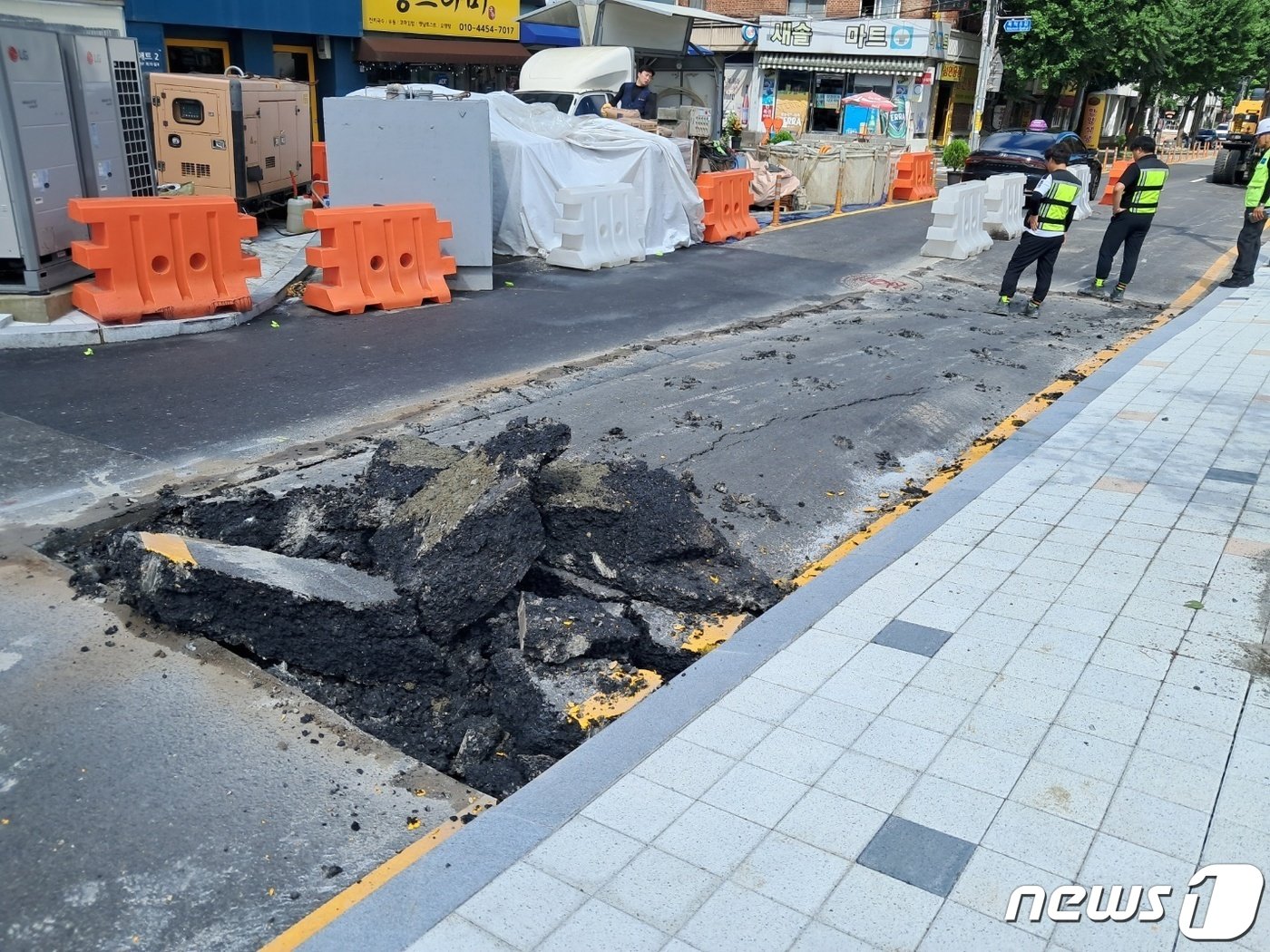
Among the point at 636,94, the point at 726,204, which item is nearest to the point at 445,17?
the point at 636,94

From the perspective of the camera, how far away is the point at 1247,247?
521 inches

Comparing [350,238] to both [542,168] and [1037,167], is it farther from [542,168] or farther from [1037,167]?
[1037,167]

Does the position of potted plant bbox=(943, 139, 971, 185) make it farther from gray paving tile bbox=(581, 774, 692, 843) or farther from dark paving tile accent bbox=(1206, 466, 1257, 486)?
gray paving tile bbox=(581, 774, 692, 843)

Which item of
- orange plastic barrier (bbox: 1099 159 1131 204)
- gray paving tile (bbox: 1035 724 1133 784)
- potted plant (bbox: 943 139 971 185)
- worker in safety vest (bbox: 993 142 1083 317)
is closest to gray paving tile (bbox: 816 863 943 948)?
gray paving tile (bbox: 1035 724 1133 784)

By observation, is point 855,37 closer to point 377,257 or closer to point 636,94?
point 636,94

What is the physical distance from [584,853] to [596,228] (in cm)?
1124

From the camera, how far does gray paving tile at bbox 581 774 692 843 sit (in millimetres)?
3191

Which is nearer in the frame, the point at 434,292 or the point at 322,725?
the point at 322,725

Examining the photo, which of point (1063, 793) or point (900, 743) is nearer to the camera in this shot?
point (1063, 793)

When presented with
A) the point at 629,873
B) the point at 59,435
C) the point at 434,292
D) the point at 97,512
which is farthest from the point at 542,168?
the point at 629,873

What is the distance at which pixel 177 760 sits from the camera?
3.53 meters

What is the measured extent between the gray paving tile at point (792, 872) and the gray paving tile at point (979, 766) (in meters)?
0.62

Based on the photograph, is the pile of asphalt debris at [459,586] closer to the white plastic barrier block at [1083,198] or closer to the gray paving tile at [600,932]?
the gray paving tile at [600,932]

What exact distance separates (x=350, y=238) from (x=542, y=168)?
4441 mm
